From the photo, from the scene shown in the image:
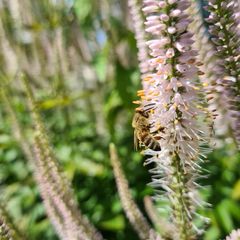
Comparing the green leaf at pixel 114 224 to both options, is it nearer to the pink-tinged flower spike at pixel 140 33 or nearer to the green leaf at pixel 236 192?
the green leaf at pixel 236 192

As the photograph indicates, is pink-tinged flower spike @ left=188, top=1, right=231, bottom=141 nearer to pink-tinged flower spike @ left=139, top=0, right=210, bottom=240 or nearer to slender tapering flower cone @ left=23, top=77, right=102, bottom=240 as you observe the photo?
pink-tinged flower spike @ left=139, top=0, right=210, bottom=240

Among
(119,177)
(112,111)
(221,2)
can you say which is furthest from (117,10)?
(221,2)

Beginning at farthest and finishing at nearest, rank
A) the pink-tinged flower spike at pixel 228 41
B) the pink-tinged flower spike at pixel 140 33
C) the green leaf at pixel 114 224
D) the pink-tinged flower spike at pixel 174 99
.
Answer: the green leaf at pixel 114 224 < the pink-tinged flower spike at pixel 140 33 < the pink-tinged flower spike at pixel 228 41 < the pink-tinged flower spike at pixel 174 99

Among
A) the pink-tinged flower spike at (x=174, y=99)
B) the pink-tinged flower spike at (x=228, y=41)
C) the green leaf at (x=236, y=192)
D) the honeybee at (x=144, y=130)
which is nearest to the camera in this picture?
the pink-tinged flower spike at (x=174, y=99)

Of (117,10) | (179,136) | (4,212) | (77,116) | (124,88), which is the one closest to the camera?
(179,136)

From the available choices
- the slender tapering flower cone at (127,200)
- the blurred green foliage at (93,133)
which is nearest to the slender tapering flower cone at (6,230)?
the slender tapering flower cone at (127,200)

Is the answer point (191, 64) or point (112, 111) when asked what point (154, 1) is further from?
point (112, 111)

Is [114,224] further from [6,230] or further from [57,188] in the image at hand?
[6,230]
